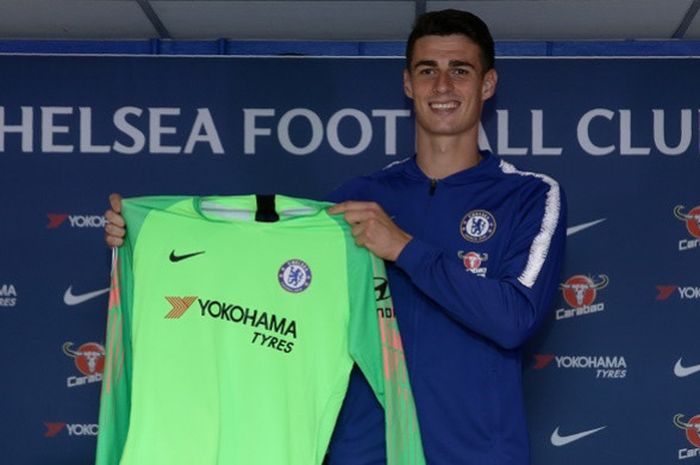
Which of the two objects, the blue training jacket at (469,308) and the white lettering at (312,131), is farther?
the white lettering at (312,131)

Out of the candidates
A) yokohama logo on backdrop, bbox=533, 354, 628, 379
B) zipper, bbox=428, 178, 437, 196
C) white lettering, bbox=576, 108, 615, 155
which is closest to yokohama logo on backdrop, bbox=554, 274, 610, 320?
yokohama logo on backdrop, bbox=533, 354, 628, 379

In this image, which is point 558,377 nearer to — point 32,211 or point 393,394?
point 393,394

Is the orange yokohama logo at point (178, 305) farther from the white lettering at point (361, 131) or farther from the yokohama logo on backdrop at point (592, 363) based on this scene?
the yokohama logo on backdrop at point (592, 363)

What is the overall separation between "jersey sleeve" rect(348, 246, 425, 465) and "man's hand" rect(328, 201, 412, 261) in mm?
59

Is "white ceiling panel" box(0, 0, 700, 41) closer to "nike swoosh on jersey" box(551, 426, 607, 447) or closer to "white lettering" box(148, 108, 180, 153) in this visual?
"white lettering" box(148, 108, 180, 153)

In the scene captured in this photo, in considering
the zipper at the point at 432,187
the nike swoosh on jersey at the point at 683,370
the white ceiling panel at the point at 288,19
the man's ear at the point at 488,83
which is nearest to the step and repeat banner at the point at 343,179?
the nike swoosh on jersey at the point at 683,370

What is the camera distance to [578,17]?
363 centimetres

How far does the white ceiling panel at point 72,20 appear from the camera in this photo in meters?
3.58

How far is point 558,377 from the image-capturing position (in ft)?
11.6

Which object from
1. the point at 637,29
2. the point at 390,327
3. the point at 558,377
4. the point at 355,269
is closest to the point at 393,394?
→ the point at 390,327

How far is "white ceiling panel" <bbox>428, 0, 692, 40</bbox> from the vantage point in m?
3.49

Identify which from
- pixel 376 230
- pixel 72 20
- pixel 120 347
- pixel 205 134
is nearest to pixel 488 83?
pixel 376 230

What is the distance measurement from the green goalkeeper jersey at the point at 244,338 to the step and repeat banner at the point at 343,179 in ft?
4.57

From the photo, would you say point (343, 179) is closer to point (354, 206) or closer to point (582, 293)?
point (582, 293)
